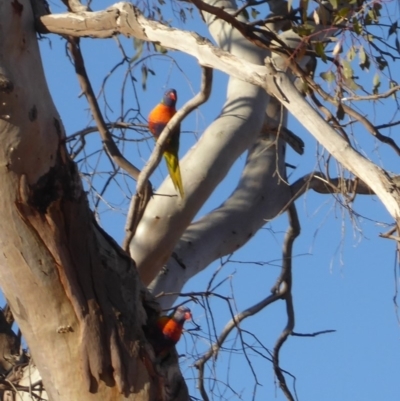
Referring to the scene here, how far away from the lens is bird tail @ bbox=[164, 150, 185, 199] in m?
2.63

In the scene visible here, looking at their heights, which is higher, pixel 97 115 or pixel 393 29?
pixel 393 29

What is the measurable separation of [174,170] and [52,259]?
3.16ft

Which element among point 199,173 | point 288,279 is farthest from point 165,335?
point 288,279

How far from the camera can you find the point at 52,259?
185 centimetres

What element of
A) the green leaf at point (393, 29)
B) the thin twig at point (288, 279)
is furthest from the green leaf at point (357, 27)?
the thin twig at point (288, 279)

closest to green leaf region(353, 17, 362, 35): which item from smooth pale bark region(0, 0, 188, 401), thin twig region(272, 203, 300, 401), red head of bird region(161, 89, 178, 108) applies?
smooth pale bark region(0, 0, 188, 401)

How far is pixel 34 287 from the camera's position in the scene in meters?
1.86

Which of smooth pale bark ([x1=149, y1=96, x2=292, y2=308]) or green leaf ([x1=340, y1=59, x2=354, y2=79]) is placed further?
smooth pale bark ([x1=149, y1=96, x2=292, y2=308])

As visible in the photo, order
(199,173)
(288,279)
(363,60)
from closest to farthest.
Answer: (363,60) → (199,173) → (288,279)

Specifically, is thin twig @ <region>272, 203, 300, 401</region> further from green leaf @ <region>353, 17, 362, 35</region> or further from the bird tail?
green leaf @ <region>353, 17, 362, 35</region>

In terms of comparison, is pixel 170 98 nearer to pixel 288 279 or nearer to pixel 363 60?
pixel 288 279

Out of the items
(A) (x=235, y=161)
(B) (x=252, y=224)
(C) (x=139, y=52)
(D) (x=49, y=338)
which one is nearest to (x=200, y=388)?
(B) (x=252, y=224)

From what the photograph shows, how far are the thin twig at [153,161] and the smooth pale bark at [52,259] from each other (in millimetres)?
343

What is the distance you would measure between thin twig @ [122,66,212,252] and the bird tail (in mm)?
267
